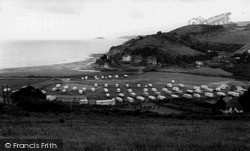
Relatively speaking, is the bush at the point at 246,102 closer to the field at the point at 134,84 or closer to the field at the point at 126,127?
the field at the point at 134,84

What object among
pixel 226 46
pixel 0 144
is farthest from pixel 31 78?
pixel 226 46

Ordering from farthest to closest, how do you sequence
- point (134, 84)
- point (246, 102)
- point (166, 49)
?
point (166, 49) < point (134, 84) < point (246, 102)

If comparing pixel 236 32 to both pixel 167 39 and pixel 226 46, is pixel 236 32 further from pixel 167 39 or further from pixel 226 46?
pixel 167 39

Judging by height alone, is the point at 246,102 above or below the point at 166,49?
below

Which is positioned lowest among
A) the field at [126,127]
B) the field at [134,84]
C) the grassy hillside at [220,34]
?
the field at [134,84]

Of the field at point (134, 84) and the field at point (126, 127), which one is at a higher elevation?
the field at point (126, 127)

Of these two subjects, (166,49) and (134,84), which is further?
(166,49)

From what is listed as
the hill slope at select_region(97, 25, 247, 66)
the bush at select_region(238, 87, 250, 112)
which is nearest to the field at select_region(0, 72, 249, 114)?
the bush at select_region(238, 87, 250, 112)

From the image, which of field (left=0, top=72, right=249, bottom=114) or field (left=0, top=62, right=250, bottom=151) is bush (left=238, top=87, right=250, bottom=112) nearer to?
field (left=0, top=72, right=249, bottom=114)

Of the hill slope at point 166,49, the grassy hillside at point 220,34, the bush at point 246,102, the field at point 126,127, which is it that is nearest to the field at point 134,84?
the field at point 126,127

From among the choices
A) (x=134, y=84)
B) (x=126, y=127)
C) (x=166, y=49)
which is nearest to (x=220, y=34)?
(x=166, y=49)

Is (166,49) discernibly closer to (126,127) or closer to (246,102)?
(246,102)
